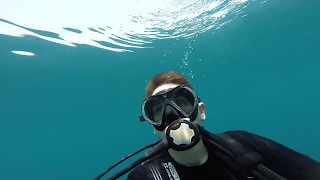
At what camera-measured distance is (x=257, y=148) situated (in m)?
2.66

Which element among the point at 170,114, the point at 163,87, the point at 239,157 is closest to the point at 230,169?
the point at 239,157

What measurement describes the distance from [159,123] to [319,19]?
27037 mm

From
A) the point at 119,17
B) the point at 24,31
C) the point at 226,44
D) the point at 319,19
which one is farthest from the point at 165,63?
the point at 319,19

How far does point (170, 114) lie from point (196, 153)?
575 millimetres

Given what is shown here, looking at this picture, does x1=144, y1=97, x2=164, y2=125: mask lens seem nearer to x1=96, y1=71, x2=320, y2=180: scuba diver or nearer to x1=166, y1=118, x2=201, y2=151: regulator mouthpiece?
x1=96, y1=71, x2=320, y2=180: scuba diver

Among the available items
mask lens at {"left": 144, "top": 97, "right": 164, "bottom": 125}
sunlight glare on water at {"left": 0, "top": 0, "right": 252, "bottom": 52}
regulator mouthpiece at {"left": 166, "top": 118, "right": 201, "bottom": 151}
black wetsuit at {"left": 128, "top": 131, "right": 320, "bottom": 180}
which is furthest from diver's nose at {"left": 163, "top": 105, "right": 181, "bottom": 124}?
sunlight glare on water at {"left": 0, "top": 0, "right": 252, "bottom": 52}

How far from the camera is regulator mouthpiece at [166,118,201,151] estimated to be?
222cm

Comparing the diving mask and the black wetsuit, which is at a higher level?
the diving mask

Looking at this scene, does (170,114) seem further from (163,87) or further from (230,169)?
(230,169)

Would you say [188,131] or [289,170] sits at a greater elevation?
[188,131]

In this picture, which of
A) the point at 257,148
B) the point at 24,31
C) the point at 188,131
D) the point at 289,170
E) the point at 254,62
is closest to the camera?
the point at 188,131

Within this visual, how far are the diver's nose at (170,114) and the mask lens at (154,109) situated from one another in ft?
0.46

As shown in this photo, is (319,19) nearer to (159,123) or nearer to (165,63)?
(165,63)

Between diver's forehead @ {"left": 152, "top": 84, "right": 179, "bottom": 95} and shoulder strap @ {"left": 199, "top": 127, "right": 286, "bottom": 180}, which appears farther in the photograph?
diver's forehead @ {"left": 152, "top": 84, "right": 179, "bottom": 95}
